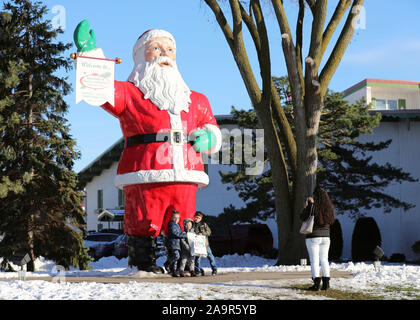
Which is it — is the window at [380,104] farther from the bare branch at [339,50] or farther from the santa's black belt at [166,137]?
the santa's black belt at [166,137]

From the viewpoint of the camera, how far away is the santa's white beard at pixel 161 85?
9.32 meters

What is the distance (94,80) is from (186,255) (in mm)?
3024

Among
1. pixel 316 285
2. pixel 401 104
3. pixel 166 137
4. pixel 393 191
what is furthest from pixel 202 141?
pixel 401 104

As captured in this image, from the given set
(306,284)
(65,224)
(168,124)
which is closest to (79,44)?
(168,124)

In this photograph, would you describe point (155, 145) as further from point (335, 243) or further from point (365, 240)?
point (365, 240)

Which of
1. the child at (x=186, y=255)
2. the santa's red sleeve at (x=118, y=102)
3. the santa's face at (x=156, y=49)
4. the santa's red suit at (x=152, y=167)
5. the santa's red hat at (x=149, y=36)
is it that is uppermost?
the santa's red hat at (x=149, y=36)

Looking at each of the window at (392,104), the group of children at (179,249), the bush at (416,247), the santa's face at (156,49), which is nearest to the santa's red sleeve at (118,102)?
the santa's face at (156,49)

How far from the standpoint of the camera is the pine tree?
14008 millimetres

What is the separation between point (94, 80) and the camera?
28.5ft

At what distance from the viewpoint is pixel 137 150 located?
9.26 metres

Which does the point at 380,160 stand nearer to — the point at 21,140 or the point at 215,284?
the point at 21,140

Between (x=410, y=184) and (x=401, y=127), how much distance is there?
2409 millimetres

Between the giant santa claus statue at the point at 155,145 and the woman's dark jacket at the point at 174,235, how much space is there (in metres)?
0.17

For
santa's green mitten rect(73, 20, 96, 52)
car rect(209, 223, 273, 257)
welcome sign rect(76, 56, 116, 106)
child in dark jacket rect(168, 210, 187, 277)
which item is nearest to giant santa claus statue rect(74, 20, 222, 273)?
child in dark jacket rect(168, 210, 187, 277)
